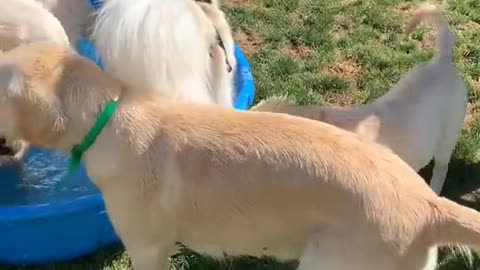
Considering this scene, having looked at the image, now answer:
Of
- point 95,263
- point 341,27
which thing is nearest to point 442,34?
point 341,27

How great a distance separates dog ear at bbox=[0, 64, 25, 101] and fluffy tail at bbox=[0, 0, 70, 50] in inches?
32.8

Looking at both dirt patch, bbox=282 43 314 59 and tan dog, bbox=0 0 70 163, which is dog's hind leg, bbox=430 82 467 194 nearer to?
dirt patch, bbox=282 43 314 59

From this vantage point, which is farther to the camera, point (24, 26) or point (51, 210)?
point (24, 26)

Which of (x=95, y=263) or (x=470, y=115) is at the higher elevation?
(x=470, y=115)

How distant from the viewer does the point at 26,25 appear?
3.40 meters

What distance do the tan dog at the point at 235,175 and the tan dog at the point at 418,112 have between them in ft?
2.36

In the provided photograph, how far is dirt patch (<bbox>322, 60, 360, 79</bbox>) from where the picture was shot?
463cm

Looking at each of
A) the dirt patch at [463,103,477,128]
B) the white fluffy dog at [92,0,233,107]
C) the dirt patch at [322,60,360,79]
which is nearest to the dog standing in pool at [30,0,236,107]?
the white fluffy dog at [92,0,233,107]

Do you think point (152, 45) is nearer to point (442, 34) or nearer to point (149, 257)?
point (149, 257)

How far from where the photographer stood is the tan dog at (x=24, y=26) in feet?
10.9

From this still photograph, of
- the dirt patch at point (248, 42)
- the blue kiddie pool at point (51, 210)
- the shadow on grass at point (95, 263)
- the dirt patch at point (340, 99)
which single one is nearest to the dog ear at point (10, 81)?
the blue kiddie pool at point (51, 210)

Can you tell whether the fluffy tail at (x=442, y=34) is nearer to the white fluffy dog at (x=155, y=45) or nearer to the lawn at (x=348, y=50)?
the lawn at (x=348, y=50)

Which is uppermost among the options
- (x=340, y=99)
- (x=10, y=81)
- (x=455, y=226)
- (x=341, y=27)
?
(x=10, y=81)

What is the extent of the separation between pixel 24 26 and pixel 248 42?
69.2 inches
